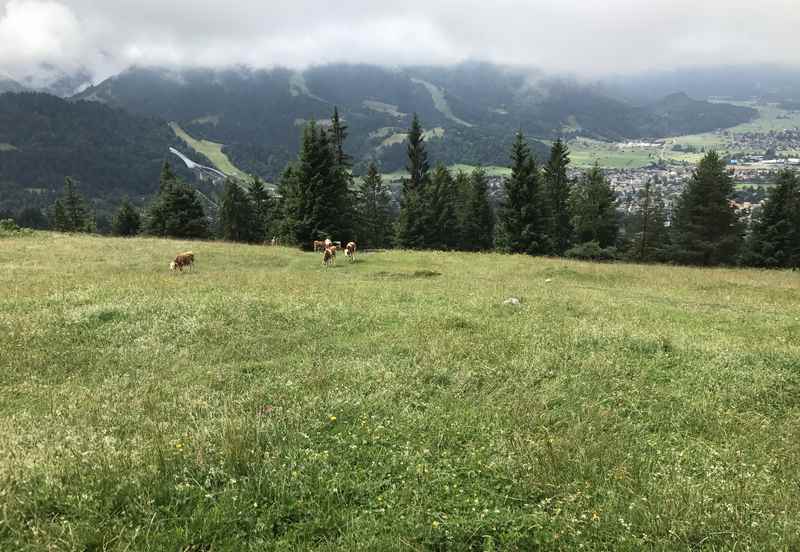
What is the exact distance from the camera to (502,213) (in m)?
61.7

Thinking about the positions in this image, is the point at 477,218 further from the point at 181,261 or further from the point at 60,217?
the point at 60,217

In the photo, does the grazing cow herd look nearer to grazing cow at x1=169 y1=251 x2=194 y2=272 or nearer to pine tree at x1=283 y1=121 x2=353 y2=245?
grazing cow at x1=169 y1=251 x2=194 y2=272

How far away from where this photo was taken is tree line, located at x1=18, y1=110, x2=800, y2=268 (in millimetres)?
51438

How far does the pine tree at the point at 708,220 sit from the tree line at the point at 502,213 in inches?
5.2

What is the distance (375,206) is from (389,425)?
78959 mm

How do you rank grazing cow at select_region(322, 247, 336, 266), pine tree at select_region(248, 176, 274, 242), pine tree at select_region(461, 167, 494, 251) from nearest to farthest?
grazing cow at select_region(322, 247, 336, 266) < pine tree at select_region(461, 167, 494, 251) < pine tree at select_region(248, 176, 274, 242)

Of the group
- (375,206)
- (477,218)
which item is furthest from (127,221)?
(477,218)

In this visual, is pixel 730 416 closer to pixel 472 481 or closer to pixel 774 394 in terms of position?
pixel 774 394

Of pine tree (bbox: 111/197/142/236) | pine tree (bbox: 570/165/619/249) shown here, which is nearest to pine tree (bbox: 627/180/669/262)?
pine tree (bbox: 570/165/619/249)

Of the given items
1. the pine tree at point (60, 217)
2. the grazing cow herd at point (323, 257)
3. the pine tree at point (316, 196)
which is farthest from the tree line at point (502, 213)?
the pine tree at point (60, 217)

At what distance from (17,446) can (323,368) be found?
5329 millimetres

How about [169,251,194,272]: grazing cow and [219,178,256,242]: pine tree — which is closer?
[169,251,194,272]: grazing cow

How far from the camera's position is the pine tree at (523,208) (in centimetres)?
5941

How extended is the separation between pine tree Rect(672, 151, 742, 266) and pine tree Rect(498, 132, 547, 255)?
733 inches
